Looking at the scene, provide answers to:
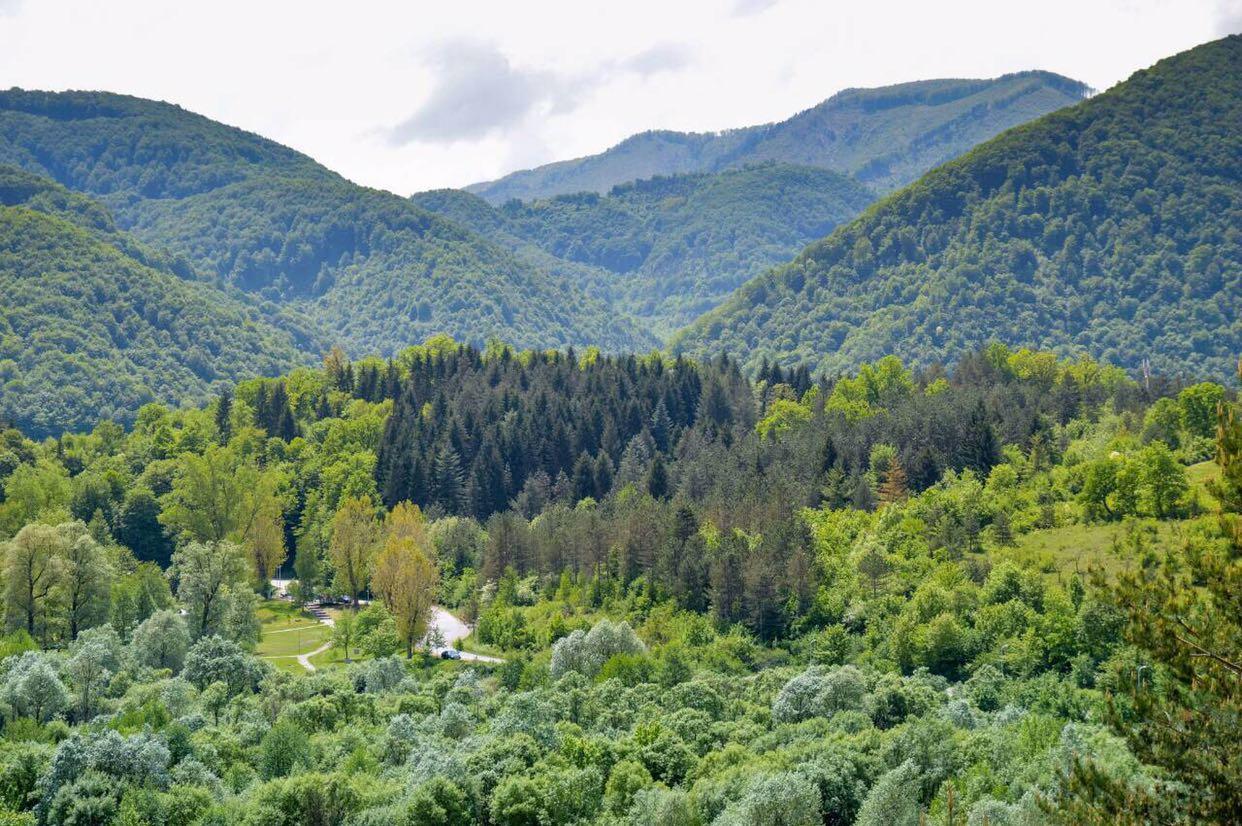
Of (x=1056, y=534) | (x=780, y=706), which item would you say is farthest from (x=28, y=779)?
(x=1056, y=534)

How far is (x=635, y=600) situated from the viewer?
4151 inches

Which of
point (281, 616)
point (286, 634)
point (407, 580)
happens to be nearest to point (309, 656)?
point (286, 634)

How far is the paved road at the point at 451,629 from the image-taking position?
100938 millimetres

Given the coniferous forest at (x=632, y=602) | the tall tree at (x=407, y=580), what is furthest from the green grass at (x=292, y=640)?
the tall tree at (x=407, y=580)

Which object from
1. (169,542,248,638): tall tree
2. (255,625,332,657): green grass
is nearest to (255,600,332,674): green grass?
(255,625,332,657): green grass

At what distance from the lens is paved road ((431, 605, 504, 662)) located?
331 feet

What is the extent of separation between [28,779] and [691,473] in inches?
3510

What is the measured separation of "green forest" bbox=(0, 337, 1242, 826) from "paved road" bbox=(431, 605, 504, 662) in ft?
4.41

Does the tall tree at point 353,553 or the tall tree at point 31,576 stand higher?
the tall tree at point 31,576

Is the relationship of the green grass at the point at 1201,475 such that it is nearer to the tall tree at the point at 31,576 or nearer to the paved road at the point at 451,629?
the paved road at the point at 451,629

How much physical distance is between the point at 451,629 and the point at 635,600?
1753cm

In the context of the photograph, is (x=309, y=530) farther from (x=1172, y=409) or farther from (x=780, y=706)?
(x=1172, y=409)

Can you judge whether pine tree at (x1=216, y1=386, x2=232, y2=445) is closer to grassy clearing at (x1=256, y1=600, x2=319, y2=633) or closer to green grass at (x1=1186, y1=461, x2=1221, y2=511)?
grassy clearing at (x1=256, y1=600, x2=319, y2=633)

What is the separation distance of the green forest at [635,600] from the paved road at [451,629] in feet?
4.41
